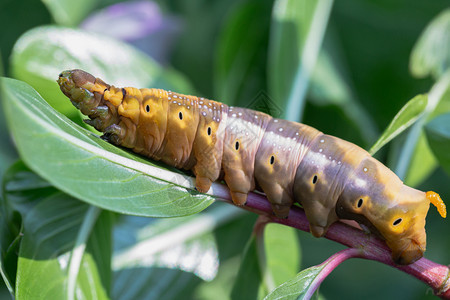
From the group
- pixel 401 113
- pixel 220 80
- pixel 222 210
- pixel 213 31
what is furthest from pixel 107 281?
pixel 213 31

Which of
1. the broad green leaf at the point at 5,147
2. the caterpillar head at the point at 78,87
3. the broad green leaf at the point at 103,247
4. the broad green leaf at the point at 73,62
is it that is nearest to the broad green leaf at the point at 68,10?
the broad green leaf at the point at 73,62

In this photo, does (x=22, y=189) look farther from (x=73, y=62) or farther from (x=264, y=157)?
(x=264, y=157)

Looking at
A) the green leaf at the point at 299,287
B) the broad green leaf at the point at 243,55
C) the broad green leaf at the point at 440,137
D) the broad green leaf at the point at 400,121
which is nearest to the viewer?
the green leaf at the point at 299,287

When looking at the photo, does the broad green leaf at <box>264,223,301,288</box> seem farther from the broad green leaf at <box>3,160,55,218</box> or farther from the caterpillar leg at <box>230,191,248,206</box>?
the broad green leaf at <box>3,160,55,218</box>

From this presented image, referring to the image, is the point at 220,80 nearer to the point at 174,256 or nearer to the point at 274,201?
the point at 174,256

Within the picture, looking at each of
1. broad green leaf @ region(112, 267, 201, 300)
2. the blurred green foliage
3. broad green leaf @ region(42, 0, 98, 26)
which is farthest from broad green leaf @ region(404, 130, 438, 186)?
broad green leaf @ region(42, 0, 98, 26)

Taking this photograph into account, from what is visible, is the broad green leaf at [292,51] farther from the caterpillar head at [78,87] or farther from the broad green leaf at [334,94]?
the caterpillar head at [78,87]

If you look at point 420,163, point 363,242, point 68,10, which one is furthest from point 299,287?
point 68,10
